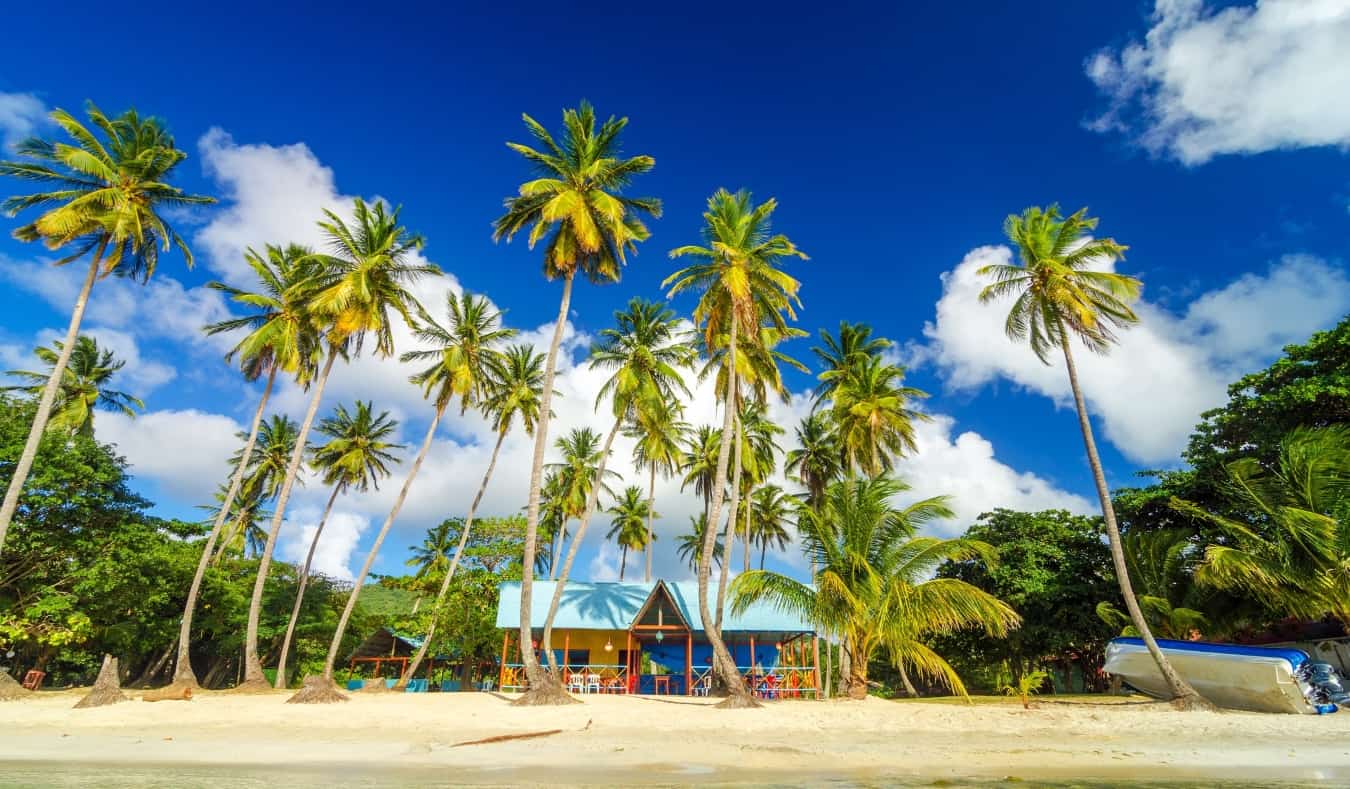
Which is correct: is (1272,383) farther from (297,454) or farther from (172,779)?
(297,454)

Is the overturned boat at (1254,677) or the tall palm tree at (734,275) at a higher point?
the tall palm tree at (734,275)

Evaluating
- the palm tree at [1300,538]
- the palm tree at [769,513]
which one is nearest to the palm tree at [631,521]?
the palm tree at [769,513]

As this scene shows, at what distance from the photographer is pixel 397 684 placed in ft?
89.7

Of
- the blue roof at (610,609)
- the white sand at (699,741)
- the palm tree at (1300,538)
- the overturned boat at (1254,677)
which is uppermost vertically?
the palm tree at (1300,538)

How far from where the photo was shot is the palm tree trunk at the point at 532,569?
1641 cm

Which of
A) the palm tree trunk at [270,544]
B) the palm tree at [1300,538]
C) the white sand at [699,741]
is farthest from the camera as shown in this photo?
the palm tree trunk at [270,544]

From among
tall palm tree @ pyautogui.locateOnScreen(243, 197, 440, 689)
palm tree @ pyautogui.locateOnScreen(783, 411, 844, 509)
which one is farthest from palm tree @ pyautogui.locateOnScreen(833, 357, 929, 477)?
tall palm tree @ pyautogui.locateOnScreen(243, 197, 440, 689)

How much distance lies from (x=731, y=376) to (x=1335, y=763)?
13.5m

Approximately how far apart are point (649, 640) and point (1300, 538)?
68.4 ft

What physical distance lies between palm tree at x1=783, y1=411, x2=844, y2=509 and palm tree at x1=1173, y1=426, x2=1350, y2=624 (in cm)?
1814

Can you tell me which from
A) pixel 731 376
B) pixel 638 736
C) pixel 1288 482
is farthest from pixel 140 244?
pixel 1288 482

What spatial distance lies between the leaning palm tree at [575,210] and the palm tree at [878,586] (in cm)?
789

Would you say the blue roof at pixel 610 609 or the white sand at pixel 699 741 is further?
the blue roof at pixel 610 609

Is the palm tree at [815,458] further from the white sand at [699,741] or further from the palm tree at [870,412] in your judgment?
the white sand at [699,741]
